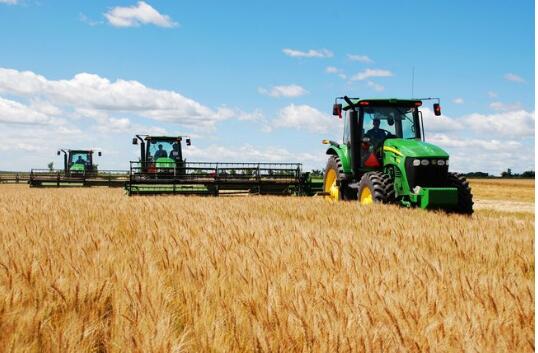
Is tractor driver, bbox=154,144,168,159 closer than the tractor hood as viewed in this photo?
No

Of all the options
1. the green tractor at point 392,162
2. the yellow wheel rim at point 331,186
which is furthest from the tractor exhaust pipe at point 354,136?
the yellow wheel rim at point 331,186

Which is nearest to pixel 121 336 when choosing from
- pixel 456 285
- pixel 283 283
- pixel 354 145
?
pixel 283 283

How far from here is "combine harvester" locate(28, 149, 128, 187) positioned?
28531mm

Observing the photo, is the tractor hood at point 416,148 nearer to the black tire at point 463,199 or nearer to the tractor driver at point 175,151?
the black tire at point 463,199

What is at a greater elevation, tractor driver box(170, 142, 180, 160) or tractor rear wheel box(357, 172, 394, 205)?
tractor driver box(170, 142, 180, 160)

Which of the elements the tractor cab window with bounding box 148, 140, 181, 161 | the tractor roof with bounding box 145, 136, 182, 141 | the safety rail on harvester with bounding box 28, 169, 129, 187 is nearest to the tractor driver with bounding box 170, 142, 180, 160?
the tractor cab window with bounding box 148, 140, 181, 161

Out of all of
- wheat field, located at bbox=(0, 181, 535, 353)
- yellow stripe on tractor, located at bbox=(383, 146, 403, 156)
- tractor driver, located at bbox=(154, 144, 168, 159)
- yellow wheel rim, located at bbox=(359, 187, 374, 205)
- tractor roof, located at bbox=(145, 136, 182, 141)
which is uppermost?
tractor roof, located at bbox=(145, 136, 182, 141)

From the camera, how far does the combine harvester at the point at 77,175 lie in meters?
28.5

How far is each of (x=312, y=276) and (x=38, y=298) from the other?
1.47m

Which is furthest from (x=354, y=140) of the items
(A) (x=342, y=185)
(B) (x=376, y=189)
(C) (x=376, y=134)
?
(B) (x=376, y=189)

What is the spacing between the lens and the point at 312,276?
124 inches

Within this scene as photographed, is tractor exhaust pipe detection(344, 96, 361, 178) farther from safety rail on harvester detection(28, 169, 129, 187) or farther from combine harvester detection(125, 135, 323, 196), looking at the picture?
safety rail on harvester detection(28, 169, 129, 187)

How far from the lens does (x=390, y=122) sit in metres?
10.9

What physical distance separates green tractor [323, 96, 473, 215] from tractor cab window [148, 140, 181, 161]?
10.6m
